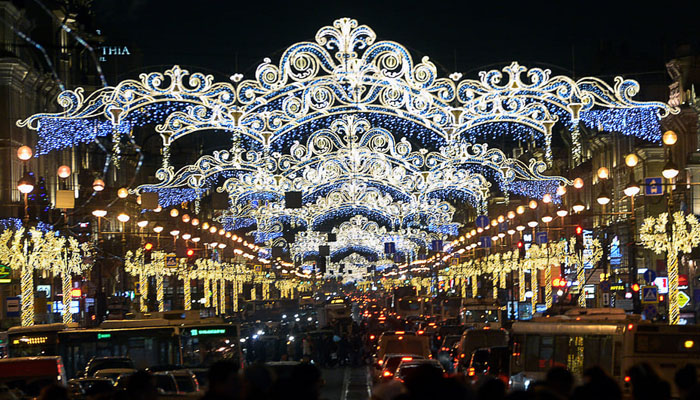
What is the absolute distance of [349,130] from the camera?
1299 inches

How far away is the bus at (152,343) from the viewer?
30062mm

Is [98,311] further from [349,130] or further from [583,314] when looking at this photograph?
[583,314]

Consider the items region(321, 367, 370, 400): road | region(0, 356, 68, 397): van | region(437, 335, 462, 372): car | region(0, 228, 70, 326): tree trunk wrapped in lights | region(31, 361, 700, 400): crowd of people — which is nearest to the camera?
region(31, 361, 700, 400): crowd of people

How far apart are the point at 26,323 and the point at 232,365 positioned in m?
28.6

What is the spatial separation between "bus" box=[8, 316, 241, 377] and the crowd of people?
57.2 feet

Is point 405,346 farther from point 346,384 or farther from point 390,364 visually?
point 390,364

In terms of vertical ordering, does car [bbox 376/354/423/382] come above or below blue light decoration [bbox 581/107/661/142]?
below

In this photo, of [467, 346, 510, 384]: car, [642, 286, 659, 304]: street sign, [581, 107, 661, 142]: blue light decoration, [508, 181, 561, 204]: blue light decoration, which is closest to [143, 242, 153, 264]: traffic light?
[508, 181, 561, 204]: blue light decoration

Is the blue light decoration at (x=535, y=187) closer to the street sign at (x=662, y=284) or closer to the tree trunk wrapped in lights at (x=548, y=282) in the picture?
the street sign at (x=662, y=284)

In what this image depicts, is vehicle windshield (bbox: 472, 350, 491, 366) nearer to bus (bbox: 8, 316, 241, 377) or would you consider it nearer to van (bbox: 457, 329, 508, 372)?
van (bbox: 457, 329, 508, 372)

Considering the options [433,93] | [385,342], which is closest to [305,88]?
[433,93]

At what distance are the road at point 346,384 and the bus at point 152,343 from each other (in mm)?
2911

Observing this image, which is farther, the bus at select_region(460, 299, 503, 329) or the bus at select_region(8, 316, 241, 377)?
the bus at select_region(460, 299, 503, 329)

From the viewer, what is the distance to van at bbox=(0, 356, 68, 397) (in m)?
20.9
